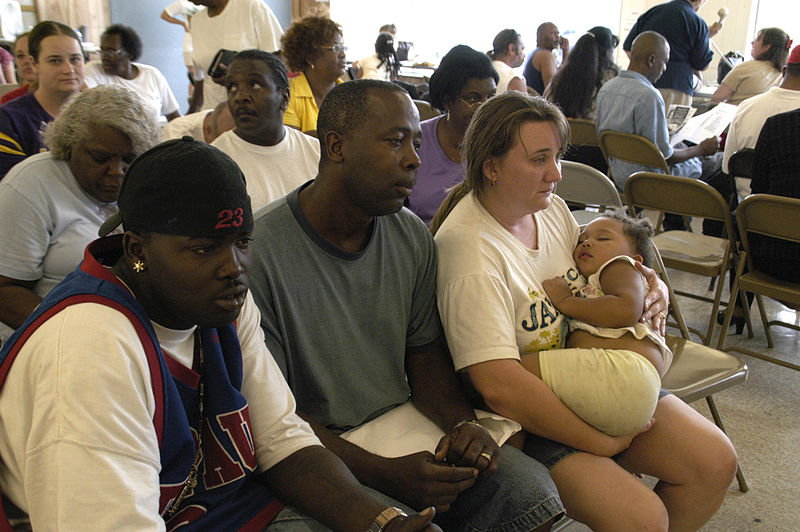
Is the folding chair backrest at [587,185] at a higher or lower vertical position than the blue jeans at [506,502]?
higher

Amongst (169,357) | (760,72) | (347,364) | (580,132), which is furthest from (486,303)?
(760,72)

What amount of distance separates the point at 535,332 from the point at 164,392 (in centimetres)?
94

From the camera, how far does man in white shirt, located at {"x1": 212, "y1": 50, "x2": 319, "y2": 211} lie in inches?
91.4

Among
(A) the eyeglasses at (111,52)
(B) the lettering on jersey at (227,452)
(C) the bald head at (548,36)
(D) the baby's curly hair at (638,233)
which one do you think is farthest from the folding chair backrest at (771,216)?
(C) the bald head at (548,36)

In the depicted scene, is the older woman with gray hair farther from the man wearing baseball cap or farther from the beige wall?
the beige wall

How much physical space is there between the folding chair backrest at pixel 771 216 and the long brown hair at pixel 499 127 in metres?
1.24

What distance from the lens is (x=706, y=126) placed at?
4285mm

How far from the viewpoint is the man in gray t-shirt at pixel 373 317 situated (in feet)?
4.26

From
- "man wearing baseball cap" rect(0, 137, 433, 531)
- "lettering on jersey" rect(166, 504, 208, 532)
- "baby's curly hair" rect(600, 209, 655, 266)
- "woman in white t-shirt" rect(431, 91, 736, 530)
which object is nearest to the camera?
"man wearing baseball cap" rect(0, 137, 433, 531)

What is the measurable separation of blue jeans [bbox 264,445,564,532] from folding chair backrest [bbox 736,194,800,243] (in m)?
1.75

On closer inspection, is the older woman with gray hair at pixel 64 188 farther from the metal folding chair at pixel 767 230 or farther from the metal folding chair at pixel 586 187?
the metal folding chair at pixel 767 230

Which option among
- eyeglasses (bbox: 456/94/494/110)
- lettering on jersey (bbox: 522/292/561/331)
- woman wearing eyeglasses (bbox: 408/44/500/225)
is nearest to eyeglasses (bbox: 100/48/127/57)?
woman wearing eyeglasses (bbox: 408/44/500/225)

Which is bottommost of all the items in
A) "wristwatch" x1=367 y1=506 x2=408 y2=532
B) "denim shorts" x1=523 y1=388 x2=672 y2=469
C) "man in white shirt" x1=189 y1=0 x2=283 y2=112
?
"denim shorts" x1=523 y1=388 x2=672 y2=469

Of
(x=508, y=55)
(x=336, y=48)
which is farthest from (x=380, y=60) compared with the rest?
(x=336, y=48)
